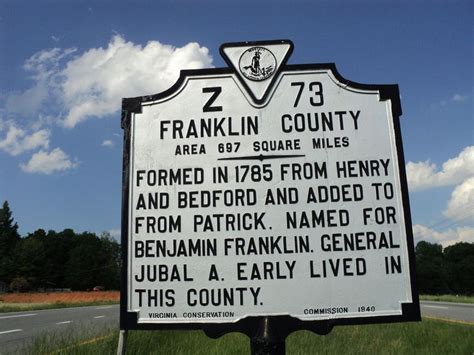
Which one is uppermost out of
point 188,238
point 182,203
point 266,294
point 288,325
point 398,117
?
point 398,117

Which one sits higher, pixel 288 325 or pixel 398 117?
pixel 398 117

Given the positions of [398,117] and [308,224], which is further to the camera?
[398,117]

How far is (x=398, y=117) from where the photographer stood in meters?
3.01

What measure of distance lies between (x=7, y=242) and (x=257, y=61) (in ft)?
347

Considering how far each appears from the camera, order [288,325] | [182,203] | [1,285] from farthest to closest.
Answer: [1,285] → [182,203] → [288,325]

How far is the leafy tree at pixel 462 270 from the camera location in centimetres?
8126

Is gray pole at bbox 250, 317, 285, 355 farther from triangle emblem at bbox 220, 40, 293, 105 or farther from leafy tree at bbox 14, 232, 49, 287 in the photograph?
leafy tree at bbox 14, 232, 49, 287

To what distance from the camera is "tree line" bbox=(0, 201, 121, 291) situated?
8812 cm

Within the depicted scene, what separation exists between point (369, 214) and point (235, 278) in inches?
37.1

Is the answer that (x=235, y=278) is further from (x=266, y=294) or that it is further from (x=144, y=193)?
(x=144, y=193)

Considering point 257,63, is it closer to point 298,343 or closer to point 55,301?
point 298,343

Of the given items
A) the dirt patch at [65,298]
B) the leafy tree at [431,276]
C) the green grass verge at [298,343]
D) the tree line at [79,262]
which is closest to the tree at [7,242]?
the tree line at [79,262]

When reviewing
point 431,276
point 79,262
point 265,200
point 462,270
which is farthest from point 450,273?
point 265,200

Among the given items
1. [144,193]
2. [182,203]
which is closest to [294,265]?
[182,203]
